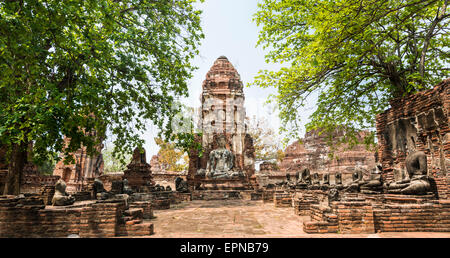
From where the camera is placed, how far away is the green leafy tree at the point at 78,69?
18.4 feet

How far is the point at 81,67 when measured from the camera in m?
6.90

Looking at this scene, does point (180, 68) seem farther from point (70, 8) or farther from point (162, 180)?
point (162, 180)

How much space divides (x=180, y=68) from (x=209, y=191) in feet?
25.9

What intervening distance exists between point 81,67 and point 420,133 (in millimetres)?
10343

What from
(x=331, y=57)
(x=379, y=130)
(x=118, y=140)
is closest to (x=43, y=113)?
(x=118, y=140)

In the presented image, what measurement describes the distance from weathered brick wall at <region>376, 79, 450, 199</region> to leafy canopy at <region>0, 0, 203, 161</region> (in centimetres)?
789

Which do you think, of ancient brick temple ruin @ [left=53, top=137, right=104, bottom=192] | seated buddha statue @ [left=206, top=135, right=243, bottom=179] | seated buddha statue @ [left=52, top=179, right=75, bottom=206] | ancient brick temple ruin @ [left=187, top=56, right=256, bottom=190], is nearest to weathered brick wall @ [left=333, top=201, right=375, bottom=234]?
seated buddha statue @ [left=52, top=179, right=75, bottom=206]

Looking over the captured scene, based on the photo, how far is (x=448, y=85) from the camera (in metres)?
6.62

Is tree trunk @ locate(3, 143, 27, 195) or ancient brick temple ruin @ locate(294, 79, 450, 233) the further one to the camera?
tree trunk @ locate(3, 143, 27, 195)

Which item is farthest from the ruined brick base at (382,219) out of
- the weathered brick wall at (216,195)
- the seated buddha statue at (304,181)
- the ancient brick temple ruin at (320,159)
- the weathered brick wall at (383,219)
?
the ancient brick temple ruin at (320,159)

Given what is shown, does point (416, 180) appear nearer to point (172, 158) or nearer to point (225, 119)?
point (225, 119)

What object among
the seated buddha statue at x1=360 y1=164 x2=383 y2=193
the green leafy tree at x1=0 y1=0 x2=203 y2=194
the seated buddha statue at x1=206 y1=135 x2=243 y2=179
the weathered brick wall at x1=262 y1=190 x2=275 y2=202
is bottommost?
the weathered brick wall at x1=262 y1=190 x2=275 y2=202

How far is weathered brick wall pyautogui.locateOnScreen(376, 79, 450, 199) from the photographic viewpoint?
6770mm

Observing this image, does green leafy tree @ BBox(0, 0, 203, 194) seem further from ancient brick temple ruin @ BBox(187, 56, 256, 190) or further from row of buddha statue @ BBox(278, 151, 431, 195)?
ancient brick temple ruin @ BBox(187, 56, 256, 190)
